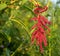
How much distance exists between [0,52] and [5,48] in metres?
0.09

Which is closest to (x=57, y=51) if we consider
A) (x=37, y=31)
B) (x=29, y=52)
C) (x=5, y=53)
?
(x=29, y=52)

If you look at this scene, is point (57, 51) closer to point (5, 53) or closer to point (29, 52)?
point (29, 52)

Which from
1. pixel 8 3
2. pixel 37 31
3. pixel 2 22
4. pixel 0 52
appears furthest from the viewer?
pixel 2 22

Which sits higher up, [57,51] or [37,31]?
[37,31]

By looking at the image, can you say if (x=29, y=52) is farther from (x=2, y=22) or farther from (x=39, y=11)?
(x=39, y=11)

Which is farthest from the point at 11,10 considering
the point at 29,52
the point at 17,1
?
the point at 29,52

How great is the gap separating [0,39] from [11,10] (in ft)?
1.27

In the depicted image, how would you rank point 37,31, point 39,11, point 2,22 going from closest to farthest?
point 37,31, point 39,11, point 2,22

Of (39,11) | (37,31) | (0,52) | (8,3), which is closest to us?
(37,31)

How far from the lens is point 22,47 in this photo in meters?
2.74

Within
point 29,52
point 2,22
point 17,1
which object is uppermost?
point 17,1

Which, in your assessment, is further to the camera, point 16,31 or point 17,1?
point 16,31

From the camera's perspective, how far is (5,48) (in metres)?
2.60

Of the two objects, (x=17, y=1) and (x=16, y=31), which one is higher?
(x=17, y=1)
